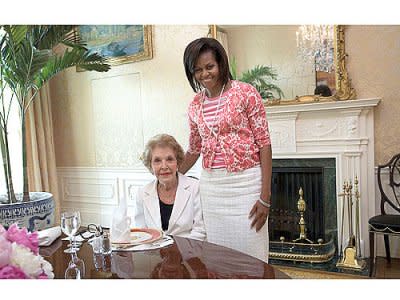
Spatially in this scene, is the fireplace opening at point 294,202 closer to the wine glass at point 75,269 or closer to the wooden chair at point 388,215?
the wooden chair at point 388,215

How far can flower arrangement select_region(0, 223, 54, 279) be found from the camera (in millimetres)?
705

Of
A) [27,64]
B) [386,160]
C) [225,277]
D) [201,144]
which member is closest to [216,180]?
[201,144]

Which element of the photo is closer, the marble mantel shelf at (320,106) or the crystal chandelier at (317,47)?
the marble mantel shelf at (320,106)

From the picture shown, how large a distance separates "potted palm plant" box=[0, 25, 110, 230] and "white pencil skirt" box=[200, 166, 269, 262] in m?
0.86

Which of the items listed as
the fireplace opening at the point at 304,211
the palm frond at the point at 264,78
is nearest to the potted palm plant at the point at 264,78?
the palm frond at the point at 264,78

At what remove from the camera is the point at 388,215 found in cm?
192

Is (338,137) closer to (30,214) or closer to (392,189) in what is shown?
(392,189)

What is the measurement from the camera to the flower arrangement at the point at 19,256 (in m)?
0.71

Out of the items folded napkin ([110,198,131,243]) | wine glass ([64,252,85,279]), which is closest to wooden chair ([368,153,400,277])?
folded napkin ([110,198,131,243])

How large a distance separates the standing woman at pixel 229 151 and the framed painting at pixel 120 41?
0.84 meters

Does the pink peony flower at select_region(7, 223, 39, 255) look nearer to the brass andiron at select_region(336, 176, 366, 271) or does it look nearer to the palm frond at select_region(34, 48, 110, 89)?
the palm frond at select_region(34, 48, 110, 89)

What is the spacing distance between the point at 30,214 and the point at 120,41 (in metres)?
1.08
